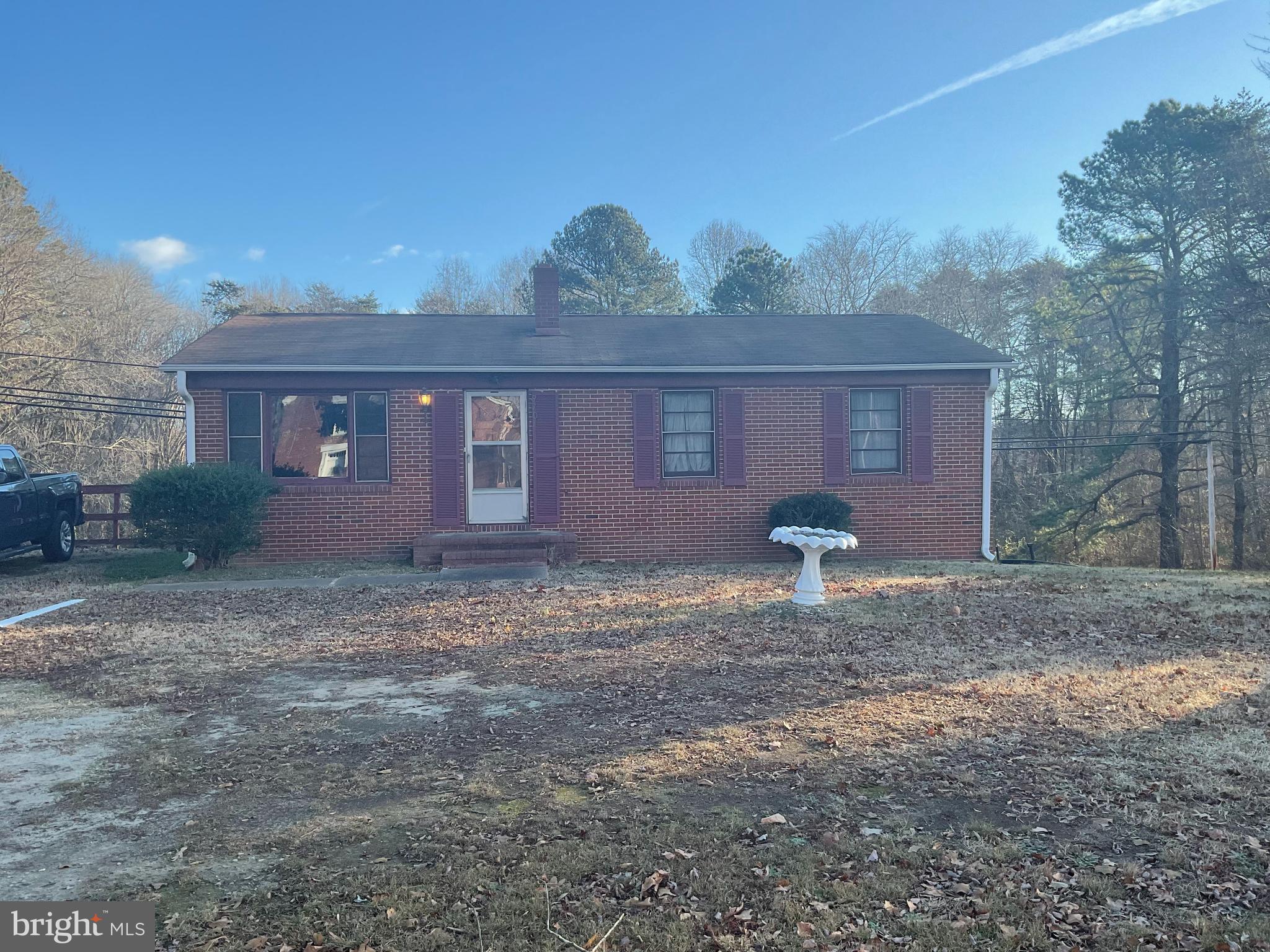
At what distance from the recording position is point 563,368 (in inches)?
480

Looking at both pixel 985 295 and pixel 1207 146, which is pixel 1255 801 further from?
pixel 985 295

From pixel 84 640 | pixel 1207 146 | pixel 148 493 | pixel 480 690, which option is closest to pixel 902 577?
pixel 480 690

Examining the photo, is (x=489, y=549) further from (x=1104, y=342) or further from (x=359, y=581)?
(x=1104, y=342)

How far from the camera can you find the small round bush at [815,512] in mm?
12086

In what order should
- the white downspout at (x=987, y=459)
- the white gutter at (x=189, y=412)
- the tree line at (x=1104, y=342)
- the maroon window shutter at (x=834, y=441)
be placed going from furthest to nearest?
the tree line at (x=1104, y=342), the white downspout at (x=987, y=459), the maroon window shutter at (x=834, y=441), the white gutter at (x=189, y=412)

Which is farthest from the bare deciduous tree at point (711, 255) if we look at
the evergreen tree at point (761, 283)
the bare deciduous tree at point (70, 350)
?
the bare deciduous tree at point (70, 350)

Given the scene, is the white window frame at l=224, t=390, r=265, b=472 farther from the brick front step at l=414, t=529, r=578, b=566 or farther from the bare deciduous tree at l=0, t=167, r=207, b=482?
the bare deciduous tree at l=0, t=167, r=207, b=482

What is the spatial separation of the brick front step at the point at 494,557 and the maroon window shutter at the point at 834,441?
181 inches

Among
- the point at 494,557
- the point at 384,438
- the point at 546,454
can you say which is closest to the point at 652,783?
the point at 494,557

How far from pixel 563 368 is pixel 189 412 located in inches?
215

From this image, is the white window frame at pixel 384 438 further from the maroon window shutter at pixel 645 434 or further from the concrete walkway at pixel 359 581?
the maroon window shutter at pixel 645 434

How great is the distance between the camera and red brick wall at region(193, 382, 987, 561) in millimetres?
12188

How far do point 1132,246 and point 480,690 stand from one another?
66.0 ft

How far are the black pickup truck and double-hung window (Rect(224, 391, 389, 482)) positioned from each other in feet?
8.91
